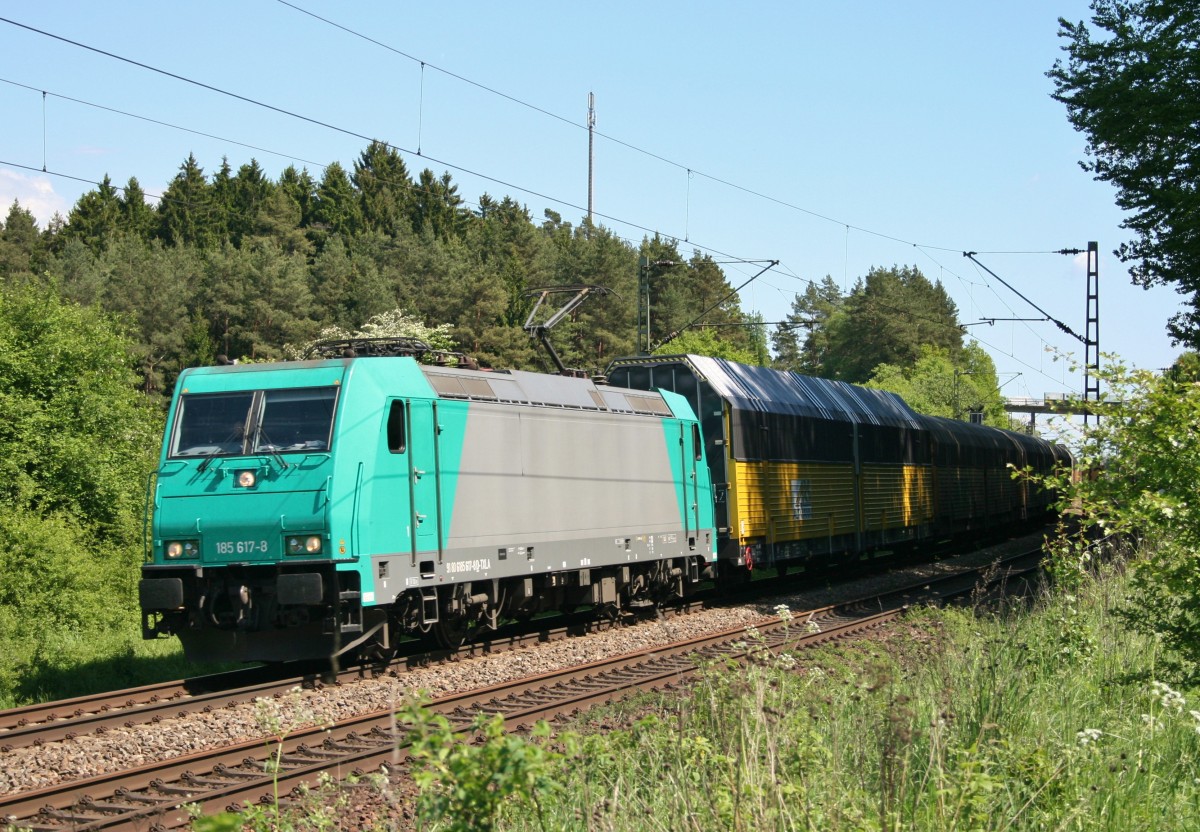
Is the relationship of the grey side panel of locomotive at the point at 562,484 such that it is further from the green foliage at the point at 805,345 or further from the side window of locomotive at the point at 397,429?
the green foliage at the point at 805,345

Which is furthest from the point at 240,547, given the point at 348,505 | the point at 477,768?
the point at 477,768

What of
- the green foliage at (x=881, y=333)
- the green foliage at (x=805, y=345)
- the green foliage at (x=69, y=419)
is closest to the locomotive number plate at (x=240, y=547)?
the green foliage at (x=69, y=419)

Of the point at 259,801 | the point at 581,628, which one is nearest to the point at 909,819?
the point at 259,801

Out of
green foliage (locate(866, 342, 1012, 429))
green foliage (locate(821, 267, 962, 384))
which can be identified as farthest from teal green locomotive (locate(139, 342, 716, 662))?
green foliage (locate(821, 267, 962, 384))

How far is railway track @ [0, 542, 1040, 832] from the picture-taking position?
7145 mm

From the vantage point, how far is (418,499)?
12.3m

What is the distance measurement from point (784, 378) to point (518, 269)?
50.9m

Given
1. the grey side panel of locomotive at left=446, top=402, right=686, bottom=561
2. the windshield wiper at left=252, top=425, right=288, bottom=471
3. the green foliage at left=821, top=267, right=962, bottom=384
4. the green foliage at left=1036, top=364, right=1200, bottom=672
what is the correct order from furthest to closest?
the green foliage at left=821, top=267, right=962, bottom=384 < the grey side panel of locomotive at left=446, top=402, right=686, bottom=561 < the windshield wiper at left=252, top=425, right=288, bottom=471 < the green foliage at left=1036, top=364, right=1200, bottom=672

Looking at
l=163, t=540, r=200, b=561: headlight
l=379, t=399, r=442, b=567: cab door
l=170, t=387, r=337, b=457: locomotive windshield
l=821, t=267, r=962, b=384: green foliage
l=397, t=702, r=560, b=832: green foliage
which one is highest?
l=821, t=267, r=962, b=384: green foliage

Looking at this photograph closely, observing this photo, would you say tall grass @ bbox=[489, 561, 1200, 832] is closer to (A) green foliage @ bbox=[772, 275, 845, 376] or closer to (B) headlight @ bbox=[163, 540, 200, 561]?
(B) headlight @ bbox=[163, 540, 200, 561]

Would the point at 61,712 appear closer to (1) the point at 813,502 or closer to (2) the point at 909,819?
(2) the point at 909,819

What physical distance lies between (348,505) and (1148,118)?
15.0 metres

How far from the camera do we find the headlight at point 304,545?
440 inches

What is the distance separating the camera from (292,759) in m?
8.48
